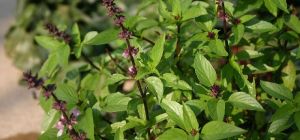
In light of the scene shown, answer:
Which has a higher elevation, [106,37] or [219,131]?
[106,37]

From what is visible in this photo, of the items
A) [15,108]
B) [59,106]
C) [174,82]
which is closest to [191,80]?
[174,82]

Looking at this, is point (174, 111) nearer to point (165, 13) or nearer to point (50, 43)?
point (165, 13)

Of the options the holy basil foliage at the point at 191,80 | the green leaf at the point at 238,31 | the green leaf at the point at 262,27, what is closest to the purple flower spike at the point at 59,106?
the holy basil foliage at the point at 191,80

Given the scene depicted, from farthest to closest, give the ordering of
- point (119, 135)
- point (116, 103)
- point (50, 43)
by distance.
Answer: point (50, 43)
point (116, 103)
point (119, 135)

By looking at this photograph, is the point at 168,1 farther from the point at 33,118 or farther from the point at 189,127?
the point at 33,118

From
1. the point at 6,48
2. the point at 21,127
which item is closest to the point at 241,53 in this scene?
the point at 21,127

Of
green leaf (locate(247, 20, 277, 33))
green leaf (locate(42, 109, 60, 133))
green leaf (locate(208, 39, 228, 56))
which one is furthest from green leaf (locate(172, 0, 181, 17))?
green leaf (locate(42, 109, 60, 133))

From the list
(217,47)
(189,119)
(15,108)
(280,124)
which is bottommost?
(15,108)
